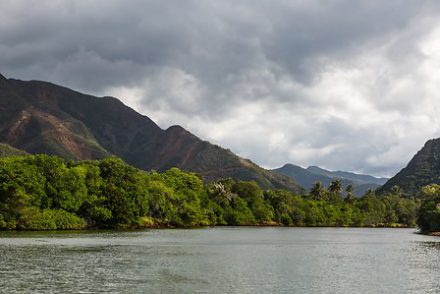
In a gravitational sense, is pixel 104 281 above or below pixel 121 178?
below

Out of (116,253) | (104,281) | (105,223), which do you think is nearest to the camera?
(104,281)

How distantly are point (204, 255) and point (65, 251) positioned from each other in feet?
74.9

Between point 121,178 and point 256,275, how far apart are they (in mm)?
131260

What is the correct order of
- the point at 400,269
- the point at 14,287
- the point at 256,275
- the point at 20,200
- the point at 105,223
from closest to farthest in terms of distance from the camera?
the point at 14,287, the point at 256,275, the point at 400,269, the point at 20,200, the point at 105,223

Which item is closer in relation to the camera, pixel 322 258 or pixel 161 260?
pixel 161 260

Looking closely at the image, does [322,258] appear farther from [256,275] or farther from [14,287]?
[14,287]

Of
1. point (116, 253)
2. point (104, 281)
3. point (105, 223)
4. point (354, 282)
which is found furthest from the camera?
point (105, 223)

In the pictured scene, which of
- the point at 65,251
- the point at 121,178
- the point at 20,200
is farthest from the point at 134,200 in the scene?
the point at 65,251

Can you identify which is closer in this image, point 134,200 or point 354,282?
point 354,282

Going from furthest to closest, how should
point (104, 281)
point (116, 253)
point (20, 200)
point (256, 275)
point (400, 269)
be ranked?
1. point (20, 200)
2. point (116, 253)
3. point (400, 269)
4. point (256, 275)
5. point (104, 281)

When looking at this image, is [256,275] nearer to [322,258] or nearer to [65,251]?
[322,258]

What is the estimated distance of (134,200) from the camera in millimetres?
189000

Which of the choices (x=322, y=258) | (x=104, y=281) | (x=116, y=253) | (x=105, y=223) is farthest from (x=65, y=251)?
(x=105, y=223)

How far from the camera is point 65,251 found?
292 feet
